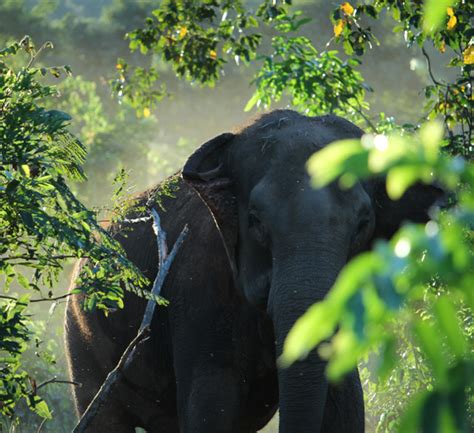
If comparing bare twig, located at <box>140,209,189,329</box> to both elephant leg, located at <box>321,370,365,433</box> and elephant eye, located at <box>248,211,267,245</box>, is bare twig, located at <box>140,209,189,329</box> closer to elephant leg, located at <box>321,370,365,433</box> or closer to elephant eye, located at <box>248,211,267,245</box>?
elephant eye, located at <box>248,211,267,245</box>

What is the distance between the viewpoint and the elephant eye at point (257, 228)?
17.3ft

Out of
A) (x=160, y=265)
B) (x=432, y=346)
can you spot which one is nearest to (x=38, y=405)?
(x=160, y=265)

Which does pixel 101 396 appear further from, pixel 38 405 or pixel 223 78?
pixel 223 78

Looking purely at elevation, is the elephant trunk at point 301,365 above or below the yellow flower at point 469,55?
below

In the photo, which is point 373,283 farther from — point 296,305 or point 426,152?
point 296,305

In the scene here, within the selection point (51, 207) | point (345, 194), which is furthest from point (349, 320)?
point (345, 194)

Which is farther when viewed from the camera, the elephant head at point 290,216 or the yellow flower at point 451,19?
the yellow flower at point 451,19

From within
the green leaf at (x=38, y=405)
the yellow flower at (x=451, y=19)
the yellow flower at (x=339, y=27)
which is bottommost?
the green leaf at (x=38, y=405)

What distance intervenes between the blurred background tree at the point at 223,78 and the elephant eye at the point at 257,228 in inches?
27.2

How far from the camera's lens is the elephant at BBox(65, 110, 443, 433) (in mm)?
4816

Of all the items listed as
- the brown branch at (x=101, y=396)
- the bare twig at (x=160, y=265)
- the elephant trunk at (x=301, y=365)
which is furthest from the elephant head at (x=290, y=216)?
the brown branch at (x=101, y=396)

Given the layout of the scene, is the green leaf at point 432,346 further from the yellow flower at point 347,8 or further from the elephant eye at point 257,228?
the yellow flower at point 347,8

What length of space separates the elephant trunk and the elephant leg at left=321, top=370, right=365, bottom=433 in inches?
36.4

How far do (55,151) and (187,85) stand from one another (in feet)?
139
